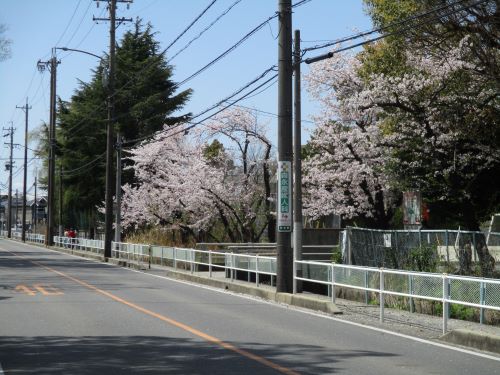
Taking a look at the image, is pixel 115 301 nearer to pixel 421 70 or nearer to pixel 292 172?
pixel 292 172

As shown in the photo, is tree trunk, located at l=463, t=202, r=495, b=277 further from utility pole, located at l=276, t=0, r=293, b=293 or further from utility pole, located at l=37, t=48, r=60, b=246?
utility pole, located at l=37, t=48, r=60, b=246

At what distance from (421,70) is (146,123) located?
119ft

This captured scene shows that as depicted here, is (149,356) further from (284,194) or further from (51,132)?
(51,132)

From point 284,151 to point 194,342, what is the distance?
857 centimetres

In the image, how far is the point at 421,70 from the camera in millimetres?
24547

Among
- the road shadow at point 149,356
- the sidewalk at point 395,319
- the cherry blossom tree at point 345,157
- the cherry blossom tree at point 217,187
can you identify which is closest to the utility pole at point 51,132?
the cherry blossom tree at point 217,187

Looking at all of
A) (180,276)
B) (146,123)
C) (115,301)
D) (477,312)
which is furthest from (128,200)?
(477,312)

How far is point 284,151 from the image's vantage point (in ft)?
61.6

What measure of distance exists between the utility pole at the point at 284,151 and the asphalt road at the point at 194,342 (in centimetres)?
120

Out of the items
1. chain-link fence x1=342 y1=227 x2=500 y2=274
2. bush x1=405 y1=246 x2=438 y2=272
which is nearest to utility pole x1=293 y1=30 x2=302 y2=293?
chain-link fence x1=342 y1=227 x2=500 y2=274

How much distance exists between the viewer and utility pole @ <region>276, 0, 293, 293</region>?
728 inches

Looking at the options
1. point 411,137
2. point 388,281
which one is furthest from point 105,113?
point 388,281

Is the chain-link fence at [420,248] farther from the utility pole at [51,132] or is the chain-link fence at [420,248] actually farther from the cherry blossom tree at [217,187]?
the utility pole at [51,132]

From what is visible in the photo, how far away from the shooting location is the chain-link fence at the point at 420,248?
19.2 m
